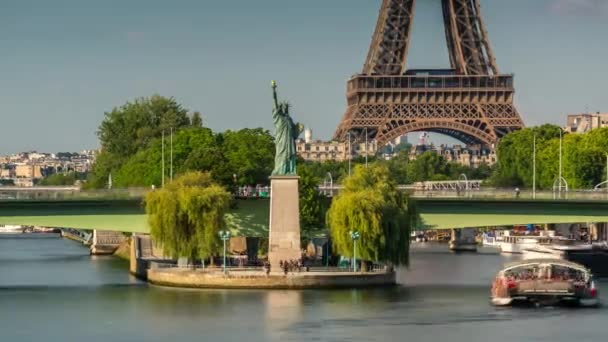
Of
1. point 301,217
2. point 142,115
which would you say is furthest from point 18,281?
point 142,115

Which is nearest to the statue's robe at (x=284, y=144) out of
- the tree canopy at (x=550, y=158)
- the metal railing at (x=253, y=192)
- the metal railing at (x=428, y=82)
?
the metal railing at (x=253, y=192)

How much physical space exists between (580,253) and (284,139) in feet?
70.0

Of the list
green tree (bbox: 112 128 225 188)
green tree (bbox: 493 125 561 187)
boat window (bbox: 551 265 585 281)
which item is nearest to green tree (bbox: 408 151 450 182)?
green tree (bbox: 493 125 561 187)

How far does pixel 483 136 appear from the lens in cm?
15475

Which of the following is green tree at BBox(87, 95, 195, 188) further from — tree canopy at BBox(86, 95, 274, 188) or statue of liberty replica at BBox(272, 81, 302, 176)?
statue of liberty replica at BBox(272, 81, 302, 176)

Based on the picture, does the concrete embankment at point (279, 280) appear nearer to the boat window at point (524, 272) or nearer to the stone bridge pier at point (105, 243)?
the boat window at point (524, 272)

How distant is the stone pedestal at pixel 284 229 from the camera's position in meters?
74.9

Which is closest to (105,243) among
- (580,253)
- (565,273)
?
(580,253)

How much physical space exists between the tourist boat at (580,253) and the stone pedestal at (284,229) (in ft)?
51.5

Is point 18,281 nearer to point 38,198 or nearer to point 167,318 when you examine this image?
point 38,198

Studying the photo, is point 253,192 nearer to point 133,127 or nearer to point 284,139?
point 284,139

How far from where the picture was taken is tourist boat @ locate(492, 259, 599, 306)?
68.5 meters

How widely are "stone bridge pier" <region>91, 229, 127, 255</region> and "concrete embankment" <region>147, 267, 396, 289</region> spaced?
41102mm

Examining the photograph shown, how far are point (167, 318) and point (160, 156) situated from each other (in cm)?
4710
